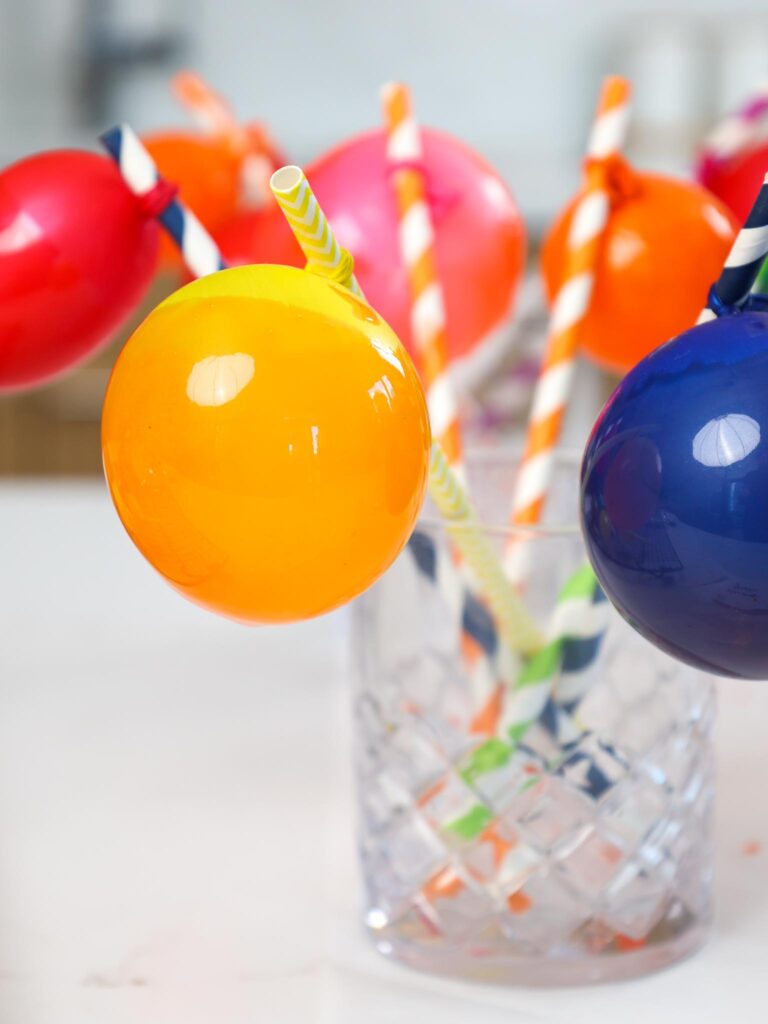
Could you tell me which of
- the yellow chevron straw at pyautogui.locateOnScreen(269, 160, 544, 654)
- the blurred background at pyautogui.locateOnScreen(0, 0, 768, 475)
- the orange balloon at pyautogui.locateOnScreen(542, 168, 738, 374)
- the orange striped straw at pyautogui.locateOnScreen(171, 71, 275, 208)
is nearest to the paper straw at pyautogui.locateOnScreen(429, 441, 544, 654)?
the yellow chevron straw at pyautogui.locateOnScreen(269, 160, 544, 654)

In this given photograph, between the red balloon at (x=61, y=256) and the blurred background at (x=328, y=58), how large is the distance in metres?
2.53

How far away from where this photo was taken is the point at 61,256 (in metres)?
0.40

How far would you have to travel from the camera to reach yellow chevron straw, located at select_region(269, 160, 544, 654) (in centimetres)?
29

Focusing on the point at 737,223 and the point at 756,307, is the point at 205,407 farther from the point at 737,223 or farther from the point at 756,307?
the point at 737,223

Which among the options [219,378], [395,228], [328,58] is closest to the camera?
[219,378]

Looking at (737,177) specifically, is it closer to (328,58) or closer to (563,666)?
(563,666)

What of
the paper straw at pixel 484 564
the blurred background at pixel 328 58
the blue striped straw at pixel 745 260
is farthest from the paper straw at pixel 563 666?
the blurred background at pixel 328 58

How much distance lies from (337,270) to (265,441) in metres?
0.06

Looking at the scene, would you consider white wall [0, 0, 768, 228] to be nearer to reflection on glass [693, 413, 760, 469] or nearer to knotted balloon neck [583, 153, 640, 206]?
knotted balloon neck [583, 153, 640, 206]

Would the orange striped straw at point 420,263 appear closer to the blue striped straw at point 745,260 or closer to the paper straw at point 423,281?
the paper straw at point 423,281

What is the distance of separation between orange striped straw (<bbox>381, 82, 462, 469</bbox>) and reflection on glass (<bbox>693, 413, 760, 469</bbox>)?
185mm

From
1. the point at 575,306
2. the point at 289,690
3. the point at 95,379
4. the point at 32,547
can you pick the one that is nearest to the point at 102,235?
the point at 575,306

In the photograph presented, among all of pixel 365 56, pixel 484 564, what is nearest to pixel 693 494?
pixel 484 564

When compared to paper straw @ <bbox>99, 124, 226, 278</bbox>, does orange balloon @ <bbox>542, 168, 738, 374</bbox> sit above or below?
below
